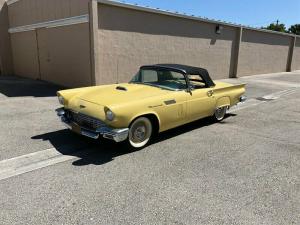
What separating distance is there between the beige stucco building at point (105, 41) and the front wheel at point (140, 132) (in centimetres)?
536

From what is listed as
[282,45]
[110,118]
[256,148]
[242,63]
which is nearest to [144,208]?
[110,118]

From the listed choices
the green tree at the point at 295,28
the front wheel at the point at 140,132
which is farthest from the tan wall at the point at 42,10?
the green tree at the point at 295,28

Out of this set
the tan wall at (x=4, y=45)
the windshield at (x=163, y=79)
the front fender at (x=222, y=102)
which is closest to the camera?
the windshield at (x=163, y=79)

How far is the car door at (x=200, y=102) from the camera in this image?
5.50 meters

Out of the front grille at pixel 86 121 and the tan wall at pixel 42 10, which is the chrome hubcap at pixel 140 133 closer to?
the front grille at pixel 86 121

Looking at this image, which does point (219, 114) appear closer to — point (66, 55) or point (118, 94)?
point (118, 94)

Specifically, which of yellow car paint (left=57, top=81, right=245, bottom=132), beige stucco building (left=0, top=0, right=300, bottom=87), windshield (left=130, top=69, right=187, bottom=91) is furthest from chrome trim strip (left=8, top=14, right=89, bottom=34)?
yellow car paint (left=57, top=81, right=245, bottom=132)

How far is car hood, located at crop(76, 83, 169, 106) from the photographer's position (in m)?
4.63

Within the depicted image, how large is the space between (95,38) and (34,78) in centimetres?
597

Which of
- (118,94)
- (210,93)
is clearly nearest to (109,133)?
(118,94)

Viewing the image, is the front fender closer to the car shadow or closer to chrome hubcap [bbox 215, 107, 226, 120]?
chrome hubcap [bbox 215, 107, 226, 120]

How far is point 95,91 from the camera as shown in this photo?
532 cm

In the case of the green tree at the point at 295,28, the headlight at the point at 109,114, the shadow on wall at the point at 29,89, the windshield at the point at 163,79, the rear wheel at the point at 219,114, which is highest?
the green tree at the point at 295,28

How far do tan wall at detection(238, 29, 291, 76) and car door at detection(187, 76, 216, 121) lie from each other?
40.4ft
